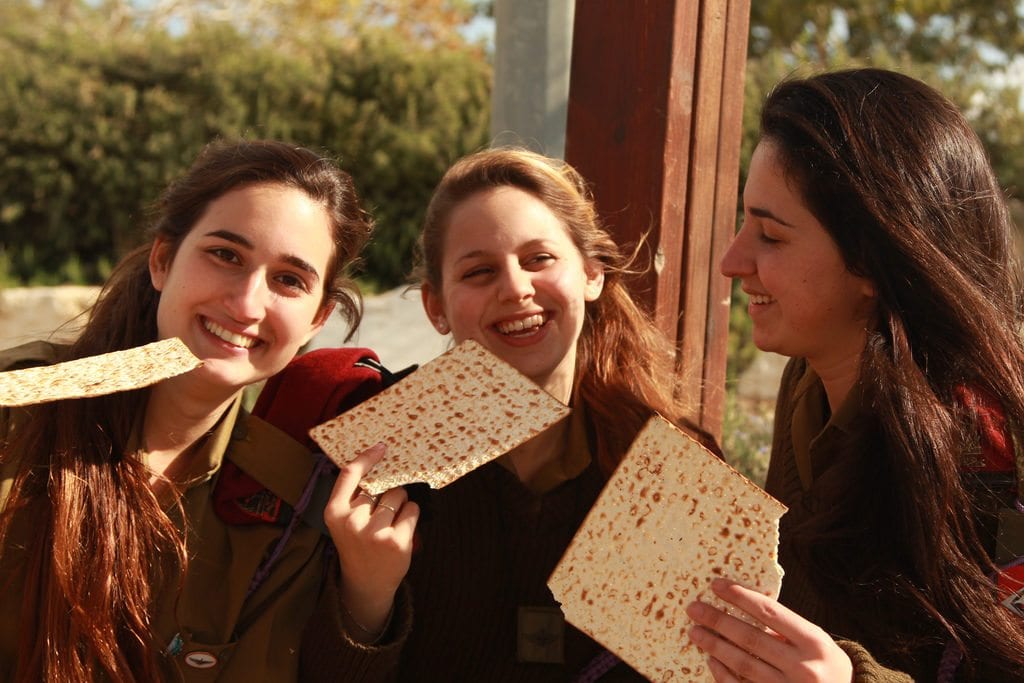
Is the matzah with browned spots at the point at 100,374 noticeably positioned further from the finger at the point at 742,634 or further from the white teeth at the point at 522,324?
the finger at the point at 742,634

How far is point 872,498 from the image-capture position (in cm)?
256

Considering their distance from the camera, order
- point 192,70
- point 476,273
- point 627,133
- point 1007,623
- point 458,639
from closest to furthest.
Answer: point 1007,623 → point 458,639 → point 476,273 → point 627,133 → point 192,70

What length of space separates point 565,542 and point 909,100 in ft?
4.41

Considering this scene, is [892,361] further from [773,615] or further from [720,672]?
[720,672]

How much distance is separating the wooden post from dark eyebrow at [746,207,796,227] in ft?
1.82

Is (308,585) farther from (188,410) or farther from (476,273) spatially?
(476,273)

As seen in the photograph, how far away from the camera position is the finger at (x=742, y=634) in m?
2.14

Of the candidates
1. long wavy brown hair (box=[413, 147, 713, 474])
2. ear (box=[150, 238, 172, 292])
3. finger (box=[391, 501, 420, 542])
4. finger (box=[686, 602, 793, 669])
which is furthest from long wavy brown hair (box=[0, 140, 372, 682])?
finger (box=[686, 602, 793, 669])

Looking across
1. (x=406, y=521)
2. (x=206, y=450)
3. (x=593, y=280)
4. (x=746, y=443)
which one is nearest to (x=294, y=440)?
(x=206, y=450)

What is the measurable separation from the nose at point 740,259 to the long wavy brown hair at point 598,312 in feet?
1.61

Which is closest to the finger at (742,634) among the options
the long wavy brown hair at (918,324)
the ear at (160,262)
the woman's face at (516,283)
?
the long wavy brown hair at (918,324)

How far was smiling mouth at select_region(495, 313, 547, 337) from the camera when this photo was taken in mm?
2924

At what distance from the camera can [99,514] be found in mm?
2604

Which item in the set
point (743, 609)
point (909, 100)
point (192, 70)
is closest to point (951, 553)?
point (743, 609)
